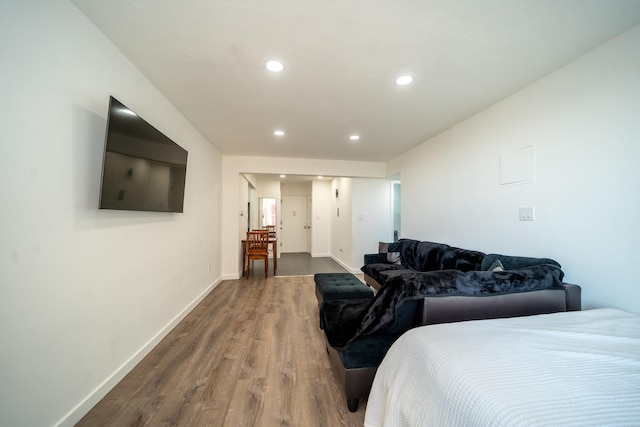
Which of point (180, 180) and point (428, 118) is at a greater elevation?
point (428, 118)

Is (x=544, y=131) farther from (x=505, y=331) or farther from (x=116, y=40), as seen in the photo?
(x=116, y=40)

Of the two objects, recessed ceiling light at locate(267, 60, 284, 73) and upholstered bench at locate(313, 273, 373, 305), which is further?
upholstered bench at locate(313, 273, 373, 305)

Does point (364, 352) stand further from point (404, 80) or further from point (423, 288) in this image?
point (404, 80)

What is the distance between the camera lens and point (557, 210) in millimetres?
1868

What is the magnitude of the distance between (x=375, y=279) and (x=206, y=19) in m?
3.33

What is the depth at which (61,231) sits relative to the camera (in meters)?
1.25

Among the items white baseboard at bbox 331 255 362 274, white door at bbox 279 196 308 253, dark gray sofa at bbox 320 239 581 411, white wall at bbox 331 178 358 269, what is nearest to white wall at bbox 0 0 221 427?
dark gray sofa at bbox 320 239 581 411

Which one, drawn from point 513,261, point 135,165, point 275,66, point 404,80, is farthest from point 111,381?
point 513,261

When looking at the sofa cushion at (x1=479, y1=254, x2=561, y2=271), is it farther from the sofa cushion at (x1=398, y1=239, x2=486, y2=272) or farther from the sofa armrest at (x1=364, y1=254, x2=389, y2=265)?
the sofa armrest at (x1=364, y1=254, x2=389, y2=265)

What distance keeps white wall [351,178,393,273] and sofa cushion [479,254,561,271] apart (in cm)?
290

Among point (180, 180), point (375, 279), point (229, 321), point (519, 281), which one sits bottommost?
point (229, 321)

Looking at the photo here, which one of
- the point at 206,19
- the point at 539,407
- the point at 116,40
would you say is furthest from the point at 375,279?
the point at 116,40

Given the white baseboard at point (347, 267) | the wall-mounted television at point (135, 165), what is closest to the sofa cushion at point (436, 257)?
the white baseboard at point (347, 267)

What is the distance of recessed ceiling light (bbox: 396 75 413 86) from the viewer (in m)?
1.92
